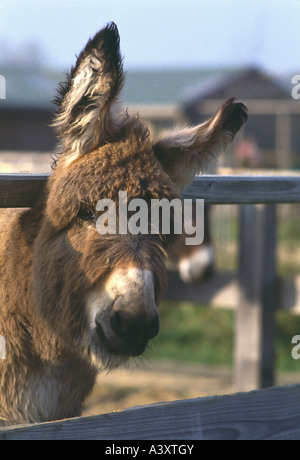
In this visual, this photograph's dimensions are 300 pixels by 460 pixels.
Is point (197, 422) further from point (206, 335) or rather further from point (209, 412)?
point (206, 335)

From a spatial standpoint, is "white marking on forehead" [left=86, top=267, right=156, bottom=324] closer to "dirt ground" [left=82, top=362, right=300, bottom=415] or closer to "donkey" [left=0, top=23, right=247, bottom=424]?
"donkey" [left=0, top=23, right=247, bottom=424]

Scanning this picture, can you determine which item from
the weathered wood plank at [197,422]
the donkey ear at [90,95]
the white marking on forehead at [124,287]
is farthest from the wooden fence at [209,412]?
the white marking on forehead at [124,287]

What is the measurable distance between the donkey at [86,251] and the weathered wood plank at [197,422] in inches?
10.5

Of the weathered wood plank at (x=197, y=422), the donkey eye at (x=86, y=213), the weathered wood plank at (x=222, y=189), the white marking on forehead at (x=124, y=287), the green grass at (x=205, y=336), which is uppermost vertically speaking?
the green grass at (x=205, y=336)

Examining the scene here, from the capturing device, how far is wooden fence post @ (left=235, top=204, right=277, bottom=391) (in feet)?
18.8

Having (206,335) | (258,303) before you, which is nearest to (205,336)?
(206,335)

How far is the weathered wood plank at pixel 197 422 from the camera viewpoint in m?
1.95

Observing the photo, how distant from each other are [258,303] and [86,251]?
3714 mm

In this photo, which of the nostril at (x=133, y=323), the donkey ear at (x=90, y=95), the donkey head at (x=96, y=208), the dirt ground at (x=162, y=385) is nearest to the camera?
the nostril at (x=133, y=323)

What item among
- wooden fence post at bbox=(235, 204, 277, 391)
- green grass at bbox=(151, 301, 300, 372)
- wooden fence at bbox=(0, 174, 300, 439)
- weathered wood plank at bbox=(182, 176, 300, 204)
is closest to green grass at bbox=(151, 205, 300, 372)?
green grass at bbox=(151, 301, 300, 372)

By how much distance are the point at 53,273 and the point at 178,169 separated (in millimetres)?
716

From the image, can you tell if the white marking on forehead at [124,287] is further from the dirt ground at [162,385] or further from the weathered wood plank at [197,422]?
the dirt ground at [162,385]

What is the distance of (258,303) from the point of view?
5762 mm
